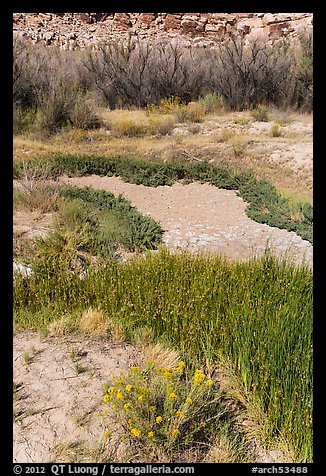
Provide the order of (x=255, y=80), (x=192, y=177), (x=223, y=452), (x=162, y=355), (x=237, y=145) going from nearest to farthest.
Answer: (x=223, y=452) < (x=162, y=355) < (x=192, y=177) < (x=237, y=145) < (x=255, y=80)

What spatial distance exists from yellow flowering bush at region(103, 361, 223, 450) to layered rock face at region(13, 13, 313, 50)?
67.1 ft

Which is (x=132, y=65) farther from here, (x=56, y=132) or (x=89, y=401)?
(x=89, y=401)

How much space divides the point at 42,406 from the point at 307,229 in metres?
4.33

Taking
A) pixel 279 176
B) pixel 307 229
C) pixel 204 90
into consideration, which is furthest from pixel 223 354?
pixel 204 90

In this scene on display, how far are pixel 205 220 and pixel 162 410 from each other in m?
4.11

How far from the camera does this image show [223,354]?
2986 mm

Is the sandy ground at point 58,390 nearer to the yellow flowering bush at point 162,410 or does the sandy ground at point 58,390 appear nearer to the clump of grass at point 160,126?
the yellow flowering bush at point 162,410

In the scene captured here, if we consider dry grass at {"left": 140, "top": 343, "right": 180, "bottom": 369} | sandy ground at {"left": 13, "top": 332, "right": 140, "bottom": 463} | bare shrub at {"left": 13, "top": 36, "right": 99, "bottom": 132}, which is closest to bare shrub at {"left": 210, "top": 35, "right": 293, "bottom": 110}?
bare shrub at {"left": 13, "top": 36, "right": 99, "bottom": 132}

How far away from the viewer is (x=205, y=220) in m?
6.29

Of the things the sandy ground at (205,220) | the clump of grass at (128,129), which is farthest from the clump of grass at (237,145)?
the clump of grass at (128,129)

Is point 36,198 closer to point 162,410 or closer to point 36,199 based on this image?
point 36,199

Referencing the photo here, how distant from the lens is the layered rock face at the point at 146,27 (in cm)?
2083

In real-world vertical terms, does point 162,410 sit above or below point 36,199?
below

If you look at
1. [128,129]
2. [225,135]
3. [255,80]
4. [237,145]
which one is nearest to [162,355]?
[237,145]
